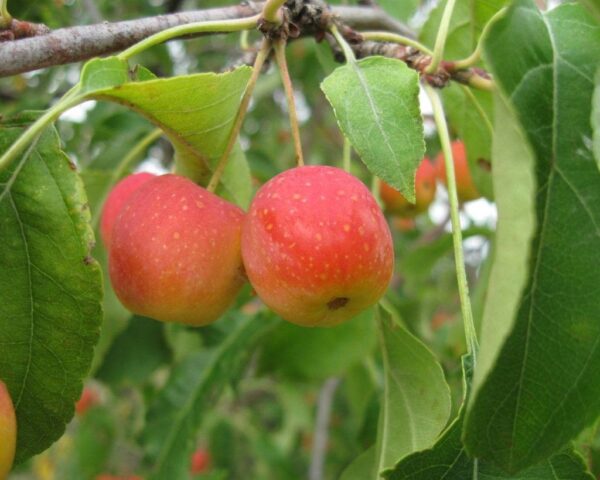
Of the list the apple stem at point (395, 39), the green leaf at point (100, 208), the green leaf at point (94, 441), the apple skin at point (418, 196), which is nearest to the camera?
the apple stem at point (395, 39)

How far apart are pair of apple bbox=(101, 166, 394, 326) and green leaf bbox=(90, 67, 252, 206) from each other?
0.24ft

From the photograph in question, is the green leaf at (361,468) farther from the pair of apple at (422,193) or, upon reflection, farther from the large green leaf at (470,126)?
the pair of apple at (422,193)

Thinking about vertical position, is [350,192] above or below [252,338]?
above

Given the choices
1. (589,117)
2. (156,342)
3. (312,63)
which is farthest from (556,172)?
(312,63)

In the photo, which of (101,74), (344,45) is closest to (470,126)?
(344,45)

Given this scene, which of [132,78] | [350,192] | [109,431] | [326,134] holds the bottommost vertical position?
[109,431]

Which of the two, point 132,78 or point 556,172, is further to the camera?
point 132,78

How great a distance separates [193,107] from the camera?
98cm

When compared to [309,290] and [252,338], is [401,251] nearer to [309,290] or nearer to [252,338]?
[252,338]

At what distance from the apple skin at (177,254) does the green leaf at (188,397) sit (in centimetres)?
93

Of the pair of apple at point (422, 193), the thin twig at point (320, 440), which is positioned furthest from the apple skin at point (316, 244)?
the thin twig at point (320, 440)

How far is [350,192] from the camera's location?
914 millimetres

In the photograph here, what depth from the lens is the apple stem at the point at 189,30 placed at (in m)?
0.95

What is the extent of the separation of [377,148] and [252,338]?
4.11ft
